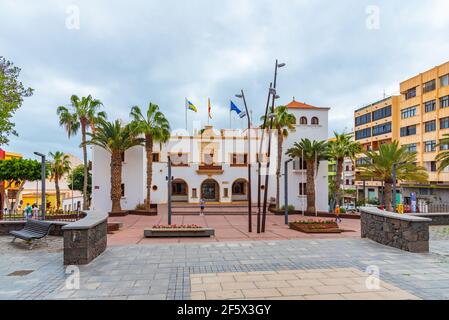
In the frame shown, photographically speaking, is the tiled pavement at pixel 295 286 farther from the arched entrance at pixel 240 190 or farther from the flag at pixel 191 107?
the arched entrance at pixel 240 190

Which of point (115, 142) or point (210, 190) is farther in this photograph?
point (210, 190)

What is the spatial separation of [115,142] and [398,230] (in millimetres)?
23541

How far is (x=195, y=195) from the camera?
39.3 meters

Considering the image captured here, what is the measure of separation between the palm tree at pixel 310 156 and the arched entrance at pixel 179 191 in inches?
684

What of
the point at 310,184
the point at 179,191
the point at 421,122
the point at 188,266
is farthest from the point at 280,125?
the point at 421,122

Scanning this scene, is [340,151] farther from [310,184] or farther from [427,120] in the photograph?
[427,120]

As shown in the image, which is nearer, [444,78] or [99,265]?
[99,265]

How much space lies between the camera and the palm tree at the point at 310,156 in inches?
1158

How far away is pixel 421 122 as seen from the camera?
43.2 meters
